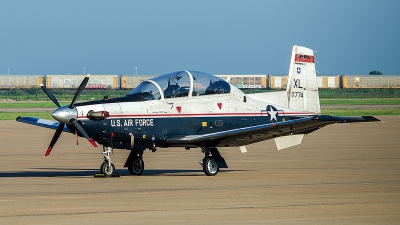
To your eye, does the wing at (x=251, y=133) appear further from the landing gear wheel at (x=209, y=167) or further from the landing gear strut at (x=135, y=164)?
the landing gear strut at (x=135, y=164)

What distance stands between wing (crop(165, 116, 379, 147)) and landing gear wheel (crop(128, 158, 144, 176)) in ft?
4.03

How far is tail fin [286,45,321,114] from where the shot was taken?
22.7m

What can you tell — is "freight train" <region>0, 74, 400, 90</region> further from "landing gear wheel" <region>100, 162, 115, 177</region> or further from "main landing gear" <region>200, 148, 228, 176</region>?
"landing gear wheel" <region>100, 162, 115, 177</region>

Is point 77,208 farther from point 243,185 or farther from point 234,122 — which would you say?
point 234,122

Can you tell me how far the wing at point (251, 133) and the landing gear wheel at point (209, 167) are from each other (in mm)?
384

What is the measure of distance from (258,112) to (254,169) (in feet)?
6.04

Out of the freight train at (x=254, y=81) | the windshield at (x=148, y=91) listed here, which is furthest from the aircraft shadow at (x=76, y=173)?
the freight train at (x=254, y=81)

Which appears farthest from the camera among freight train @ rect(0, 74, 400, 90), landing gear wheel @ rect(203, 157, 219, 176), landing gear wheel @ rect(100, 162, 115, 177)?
freight train @ rect(0, 74, 400, 90)

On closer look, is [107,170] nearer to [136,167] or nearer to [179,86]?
[136,167]

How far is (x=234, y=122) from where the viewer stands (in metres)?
21.0

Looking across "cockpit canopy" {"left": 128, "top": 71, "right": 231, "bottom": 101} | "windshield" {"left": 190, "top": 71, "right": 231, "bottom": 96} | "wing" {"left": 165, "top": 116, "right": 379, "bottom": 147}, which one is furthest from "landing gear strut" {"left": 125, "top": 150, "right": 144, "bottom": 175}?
"windshield" {"left": 190, "top": 71, "right": 231, "bottom": 96}

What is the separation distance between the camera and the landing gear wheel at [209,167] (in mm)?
20469

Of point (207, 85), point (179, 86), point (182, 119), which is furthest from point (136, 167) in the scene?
point (207, 85)

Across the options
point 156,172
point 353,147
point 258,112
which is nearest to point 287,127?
point 258,112
